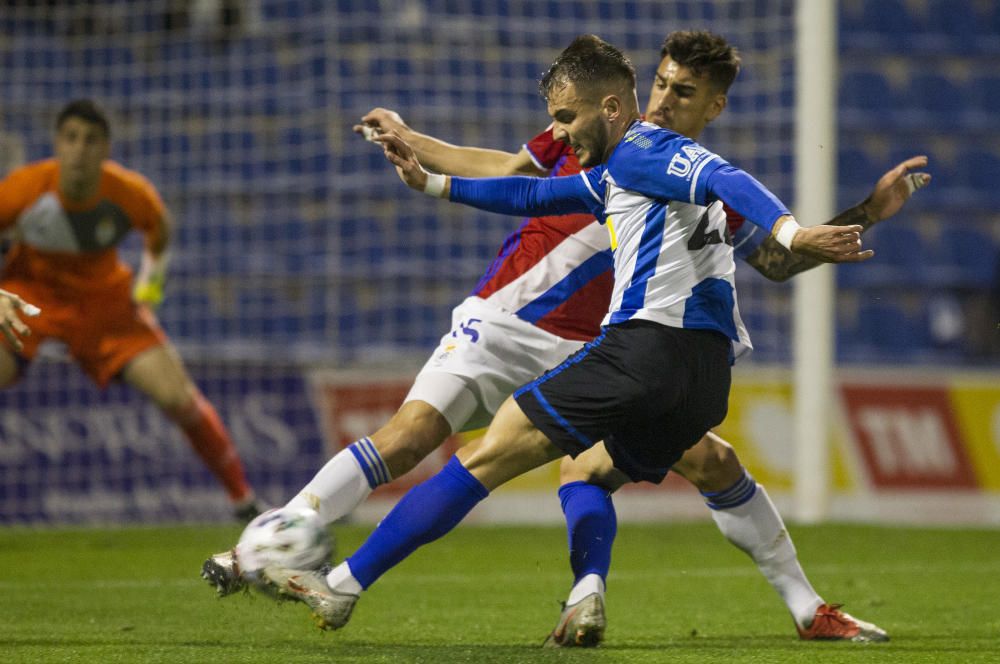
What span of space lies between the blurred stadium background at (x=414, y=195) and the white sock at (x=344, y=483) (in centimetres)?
425

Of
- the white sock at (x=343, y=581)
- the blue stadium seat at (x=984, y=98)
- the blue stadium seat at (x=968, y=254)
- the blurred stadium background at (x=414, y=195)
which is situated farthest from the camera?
the blue stadium seat at (x=984, y=98)

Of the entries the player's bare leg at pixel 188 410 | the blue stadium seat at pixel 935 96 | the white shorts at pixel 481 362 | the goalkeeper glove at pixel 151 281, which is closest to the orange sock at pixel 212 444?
the player's bare leg at pixel 188 410

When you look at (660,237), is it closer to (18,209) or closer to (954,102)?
(18,209)

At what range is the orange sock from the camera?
714cm

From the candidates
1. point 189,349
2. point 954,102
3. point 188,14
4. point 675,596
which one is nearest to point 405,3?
point 188,14

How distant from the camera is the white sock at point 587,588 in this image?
3.86 m

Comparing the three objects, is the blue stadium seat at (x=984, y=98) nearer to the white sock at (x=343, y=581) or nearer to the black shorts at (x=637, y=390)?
the black shorts at (x=637, y=390)

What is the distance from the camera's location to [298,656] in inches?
145

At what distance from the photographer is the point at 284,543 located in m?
3.57

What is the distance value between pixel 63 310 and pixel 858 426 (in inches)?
164

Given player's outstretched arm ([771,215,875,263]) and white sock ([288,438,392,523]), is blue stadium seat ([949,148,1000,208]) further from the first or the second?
player's outstretched arm ([771,215,875,263])

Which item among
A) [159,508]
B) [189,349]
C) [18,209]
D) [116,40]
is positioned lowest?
[159,508]

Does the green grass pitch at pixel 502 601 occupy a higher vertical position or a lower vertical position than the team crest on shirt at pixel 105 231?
lower

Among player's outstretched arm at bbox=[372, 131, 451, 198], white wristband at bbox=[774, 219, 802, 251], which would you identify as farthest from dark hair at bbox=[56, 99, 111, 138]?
white wristband at bbox=[774, 219, 802, 251]
